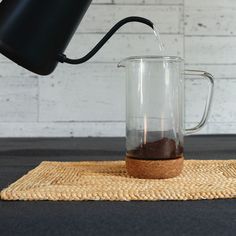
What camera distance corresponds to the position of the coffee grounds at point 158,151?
591mm

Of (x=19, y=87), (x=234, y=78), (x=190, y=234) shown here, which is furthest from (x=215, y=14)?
(x=190, y=234)

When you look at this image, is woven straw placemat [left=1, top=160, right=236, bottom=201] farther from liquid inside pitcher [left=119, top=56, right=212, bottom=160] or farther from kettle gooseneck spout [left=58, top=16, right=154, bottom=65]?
kettle gooseneck spout [left=58, top=16, right=154, bottom=65]

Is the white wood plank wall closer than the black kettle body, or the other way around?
the black kettle body

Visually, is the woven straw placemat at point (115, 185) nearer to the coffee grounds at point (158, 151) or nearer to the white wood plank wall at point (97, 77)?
the coffee grounds at point (158, 151)

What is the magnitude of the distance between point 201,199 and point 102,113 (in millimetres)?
1095

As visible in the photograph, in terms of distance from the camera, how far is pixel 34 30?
1.81ft

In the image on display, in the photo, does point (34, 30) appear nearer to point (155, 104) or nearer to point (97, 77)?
point (155, 104)

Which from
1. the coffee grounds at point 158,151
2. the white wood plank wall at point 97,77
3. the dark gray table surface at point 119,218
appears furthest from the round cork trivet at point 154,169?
the white wood plank wall at point 97,77

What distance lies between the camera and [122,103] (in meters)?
1.58

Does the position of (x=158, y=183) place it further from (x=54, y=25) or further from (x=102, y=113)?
Answer: (x=102, y=113)

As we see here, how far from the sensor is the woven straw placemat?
50 centimetres

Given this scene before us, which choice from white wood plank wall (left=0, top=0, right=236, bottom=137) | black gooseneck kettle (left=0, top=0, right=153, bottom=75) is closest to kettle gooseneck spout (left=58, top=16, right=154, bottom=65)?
black gooseneck kettle (left=0, top=0, right=153, bottom=75)

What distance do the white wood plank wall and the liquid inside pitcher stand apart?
3.03 ft

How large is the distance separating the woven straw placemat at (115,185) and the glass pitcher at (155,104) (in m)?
0.04
